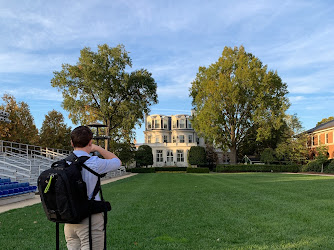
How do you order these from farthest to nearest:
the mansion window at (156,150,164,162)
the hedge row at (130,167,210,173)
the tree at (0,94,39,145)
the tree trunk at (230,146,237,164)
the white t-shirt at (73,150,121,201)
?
the mansion window at (156,150,164,162)
the tree trunk at (230,146,237,164)
the hedge row at (130,167,210,173)
the tree at (0,94,39,145)
the white t-shirt at (73,150,121,201)

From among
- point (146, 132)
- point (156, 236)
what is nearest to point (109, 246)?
point (156, 236)

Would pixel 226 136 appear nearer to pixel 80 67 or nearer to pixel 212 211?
pixel 80 67

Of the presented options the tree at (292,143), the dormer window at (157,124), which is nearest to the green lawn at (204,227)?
the tree at (292,143)

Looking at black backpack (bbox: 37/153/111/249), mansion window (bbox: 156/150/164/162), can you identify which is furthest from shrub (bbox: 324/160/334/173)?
black backpack (bbox: 37/153/111/249)

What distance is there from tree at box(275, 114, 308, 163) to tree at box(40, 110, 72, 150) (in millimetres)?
29889

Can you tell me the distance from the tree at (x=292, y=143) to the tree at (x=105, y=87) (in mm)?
20723

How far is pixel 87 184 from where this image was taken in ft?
9.34

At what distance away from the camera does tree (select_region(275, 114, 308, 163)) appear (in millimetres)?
44250

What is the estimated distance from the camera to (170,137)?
62781 millimetres

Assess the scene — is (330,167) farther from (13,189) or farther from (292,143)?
(13,189)

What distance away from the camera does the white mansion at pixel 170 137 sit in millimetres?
57812

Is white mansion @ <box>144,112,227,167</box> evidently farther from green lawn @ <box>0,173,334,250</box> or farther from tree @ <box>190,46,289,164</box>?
green lawn @ <box>0,173,334,250</box>

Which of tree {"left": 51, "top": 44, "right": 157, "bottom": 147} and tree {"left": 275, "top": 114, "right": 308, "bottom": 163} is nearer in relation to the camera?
tree {"left": 51, "top": 44, "right": 157, "bottom": 147}

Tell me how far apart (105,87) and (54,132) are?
412 inches
